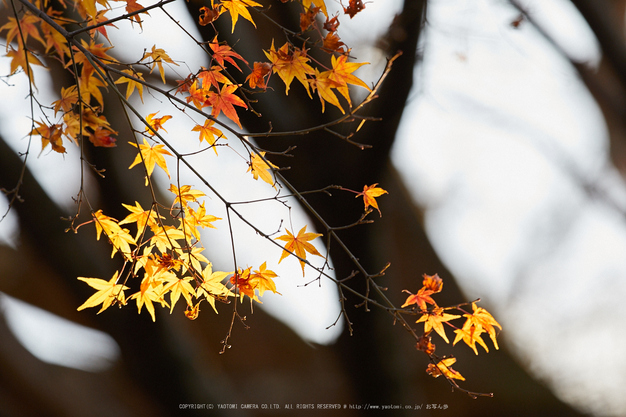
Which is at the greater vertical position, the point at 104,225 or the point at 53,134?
the point at 53,134

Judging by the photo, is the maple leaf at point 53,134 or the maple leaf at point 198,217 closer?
the maple leaf at point 53,134

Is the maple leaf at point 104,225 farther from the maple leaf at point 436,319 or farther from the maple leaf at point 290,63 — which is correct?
the maple leaf at point 436,319

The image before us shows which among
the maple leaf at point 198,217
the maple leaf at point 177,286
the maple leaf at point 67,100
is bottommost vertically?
the maple leaf at point 177,286

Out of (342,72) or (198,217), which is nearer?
(342,72)

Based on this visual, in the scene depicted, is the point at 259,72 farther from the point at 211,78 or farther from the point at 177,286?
the point at 177,286

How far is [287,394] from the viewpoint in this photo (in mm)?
1184

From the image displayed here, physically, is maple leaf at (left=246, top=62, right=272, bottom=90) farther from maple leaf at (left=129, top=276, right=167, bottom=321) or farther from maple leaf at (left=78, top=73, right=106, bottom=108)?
maple leaf at (left=129, top=276, right=167, bottom=321)

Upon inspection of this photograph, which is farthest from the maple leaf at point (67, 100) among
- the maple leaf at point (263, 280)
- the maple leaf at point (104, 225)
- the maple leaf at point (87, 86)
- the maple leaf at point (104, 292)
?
the maple leaf at point (263, 280)

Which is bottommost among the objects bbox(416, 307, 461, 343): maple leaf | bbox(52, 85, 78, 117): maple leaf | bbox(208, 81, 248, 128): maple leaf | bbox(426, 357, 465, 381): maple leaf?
bbox(426, 357, 465, 381): maple leaf

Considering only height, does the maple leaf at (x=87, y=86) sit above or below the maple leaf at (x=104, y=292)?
above

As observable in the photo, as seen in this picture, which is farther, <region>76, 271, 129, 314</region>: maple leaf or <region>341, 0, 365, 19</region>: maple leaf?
<region>76, 271, 129, 314</region>: maple leaf

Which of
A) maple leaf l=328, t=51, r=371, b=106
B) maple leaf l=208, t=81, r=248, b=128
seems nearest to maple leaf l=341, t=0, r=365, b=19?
maple leaf l=328, t=51, r=371, b=106

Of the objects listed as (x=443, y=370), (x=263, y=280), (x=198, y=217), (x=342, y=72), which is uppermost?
(x=342, y=72)

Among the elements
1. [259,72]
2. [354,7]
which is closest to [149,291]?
[259,72]
